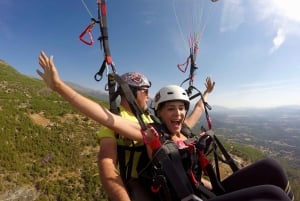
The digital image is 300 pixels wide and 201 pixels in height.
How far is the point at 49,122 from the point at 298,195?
75.1m

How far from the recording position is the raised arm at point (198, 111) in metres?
4.61

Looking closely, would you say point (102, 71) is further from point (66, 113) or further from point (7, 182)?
point (66, 113)

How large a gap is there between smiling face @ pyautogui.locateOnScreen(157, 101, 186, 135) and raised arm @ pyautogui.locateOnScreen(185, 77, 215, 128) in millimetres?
872

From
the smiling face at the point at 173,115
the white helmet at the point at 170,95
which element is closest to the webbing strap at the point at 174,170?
the smiling face at the point at 173,115

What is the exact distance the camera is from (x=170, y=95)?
370 cm

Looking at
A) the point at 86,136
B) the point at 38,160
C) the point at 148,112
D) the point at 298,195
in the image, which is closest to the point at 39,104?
the point at 86,136

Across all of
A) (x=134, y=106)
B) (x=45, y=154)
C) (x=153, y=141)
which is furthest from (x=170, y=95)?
(x=45, y=154)

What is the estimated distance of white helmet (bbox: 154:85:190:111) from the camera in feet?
12.1

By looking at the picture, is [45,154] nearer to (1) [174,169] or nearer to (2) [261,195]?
(1) [174,169]

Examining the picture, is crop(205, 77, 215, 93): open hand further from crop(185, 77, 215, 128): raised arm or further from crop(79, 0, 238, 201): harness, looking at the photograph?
crop(79, 0, 238, 201): harness

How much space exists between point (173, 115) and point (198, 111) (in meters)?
1.38

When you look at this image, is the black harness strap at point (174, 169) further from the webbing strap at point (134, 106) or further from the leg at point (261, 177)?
the leg at point (261, 177)

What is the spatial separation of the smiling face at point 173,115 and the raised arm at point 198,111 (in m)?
0.87

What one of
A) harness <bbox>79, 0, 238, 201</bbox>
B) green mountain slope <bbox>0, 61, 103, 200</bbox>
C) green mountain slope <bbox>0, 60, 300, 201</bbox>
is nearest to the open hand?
harness <bbox>79, 0, 238, 201</bbox>
